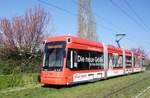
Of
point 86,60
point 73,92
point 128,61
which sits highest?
point 128,61

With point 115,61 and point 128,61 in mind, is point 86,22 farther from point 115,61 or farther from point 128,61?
point 115,61

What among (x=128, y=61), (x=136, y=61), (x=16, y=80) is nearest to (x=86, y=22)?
(x=128, y=61)

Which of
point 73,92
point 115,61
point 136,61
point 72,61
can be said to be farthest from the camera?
point 136,61

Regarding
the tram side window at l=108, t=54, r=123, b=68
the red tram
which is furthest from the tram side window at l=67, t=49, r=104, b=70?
the tram side window at l=108, t=54, r=123, b=68

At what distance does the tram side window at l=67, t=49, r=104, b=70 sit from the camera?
20.7 metres

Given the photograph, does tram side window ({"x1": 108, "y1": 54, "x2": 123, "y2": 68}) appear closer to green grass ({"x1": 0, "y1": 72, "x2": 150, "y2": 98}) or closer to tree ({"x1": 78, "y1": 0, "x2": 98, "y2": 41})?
tree ({"x1": 78, "y1": 0, "x2": 98, "y2": 41})

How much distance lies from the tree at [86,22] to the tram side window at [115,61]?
28.4 feet

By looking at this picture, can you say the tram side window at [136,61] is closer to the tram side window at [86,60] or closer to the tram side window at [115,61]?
the tram side window at [115,61]

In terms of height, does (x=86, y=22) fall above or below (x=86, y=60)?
above

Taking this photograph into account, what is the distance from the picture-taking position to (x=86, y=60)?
22.7m

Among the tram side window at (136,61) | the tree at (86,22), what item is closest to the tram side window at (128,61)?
the tram side window at (136,61)

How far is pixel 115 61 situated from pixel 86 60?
8.89 m

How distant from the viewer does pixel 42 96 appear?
16.1 metres

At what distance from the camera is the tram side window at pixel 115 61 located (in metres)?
29.3
